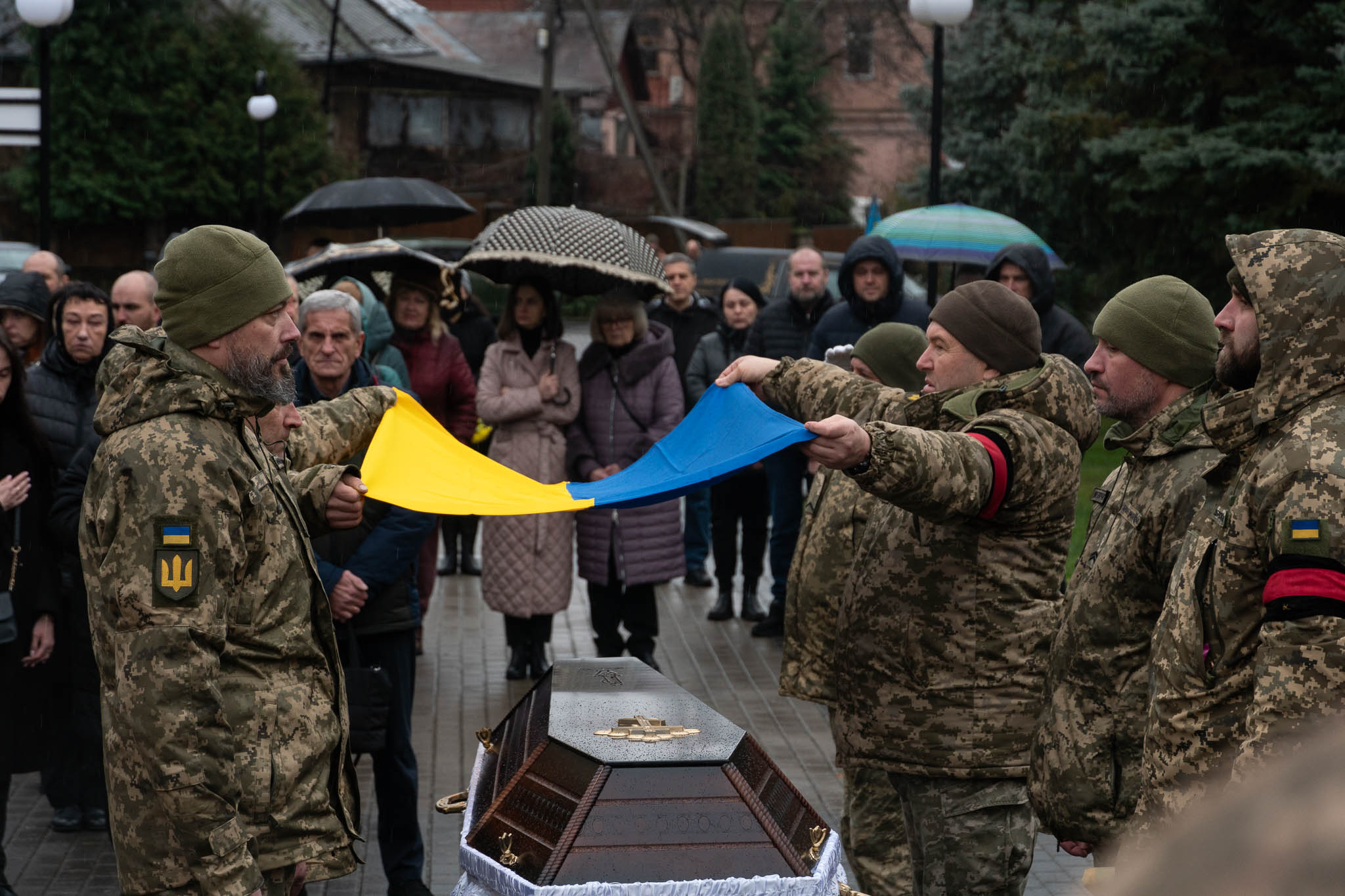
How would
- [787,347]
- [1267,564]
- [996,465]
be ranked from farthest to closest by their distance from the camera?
[787,347] < [996,465] < [1267,564]

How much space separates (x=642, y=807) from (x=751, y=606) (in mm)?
7184

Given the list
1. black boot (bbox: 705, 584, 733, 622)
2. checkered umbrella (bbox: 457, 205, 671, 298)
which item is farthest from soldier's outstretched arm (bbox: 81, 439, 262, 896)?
black boot (bbox: 705, 584, 733, 622)

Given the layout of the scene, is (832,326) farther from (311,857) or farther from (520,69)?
(520,69)

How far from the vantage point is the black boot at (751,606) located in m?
10.5

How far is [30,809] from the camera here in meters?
6.66

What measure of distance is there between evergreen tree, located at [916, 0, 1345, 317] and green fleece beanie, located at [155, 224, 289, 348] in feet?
36.4

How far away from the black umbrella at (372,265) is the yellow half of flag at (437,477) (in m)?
4.06

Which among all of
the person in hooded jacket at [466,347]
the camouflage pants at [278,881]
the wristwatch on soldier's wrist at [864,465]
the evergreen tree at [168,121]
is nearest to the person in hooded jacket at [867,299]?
the person in hooded jacket at [466,347]

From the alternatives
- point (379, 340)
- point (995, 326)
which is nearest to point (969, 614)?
point (995, 326)

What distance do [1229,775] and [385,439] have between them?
3.05 metres

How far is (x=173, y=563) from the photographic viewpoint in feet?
10.5

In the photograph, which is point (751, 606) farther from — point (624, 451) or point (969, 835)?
point (969, 835)

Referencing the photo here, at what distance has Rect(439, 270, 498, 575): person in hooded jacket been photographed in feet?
35.8

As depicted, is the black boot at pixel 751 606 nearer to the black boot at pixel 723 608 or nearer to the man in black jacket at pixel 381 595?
the black boot at pixel 723 608
